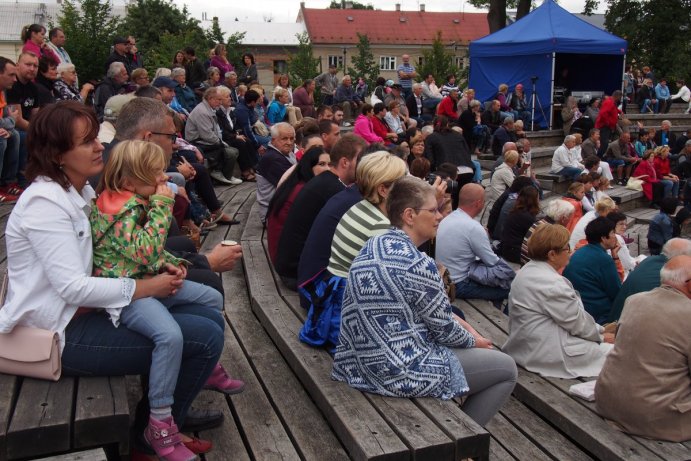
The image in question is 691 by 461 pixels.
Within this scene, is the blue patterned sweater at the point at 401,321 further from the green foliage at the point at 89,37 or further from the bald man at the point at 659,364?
the green foliage at the point at 89,37

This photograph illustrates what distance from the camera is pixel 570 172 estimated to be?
14.3 metres

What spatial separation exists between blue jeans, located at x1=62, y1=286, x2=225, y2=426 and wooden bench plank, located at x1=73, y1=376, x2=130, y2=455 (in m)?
0.13

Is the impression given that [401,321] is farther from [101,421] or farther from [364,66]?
[364,66]

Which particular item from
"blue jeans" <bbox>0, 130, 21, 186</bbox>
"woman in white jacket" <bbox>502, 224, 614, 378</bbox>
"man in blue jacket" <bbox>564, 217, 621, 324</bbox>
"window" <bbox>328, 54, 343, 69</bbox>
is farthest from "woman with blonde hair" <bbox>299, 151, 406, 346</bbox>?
"window" <bbox>328, 54, 343, 69</bbox>

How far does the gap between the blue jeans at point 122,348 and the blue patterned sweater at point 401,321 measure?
2.10 feet

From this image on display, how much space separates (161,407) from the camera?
2686 millimetres

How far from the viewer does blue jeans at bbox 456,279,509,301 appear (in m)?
5.79

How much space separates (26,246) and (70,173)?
13.2 inches

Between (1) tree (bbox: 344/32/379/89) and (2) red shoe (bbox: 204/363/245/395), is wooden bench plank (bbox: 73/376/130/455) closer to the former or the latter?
(2) red shoe (bbox: 204/363/245/395)

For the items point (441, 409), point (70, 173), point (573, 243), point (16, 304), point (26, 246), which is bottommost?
point (573, 243)

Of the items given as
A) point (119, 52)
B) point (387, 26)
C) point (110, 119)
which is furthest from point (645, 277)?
point (387, 26)

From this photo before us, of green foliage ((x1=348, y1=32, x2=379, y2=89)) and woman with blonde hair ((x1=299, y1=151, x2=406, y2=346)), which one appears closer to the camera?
woman with blonde hair ((x1=299, y1=151, x2=406, y2=346))

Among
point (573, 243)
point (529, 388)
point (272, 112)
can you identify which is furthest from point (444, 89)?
point (529, 388)

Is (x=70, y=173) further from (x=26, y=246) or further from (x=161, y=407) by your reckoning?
(x=161, y=407)
